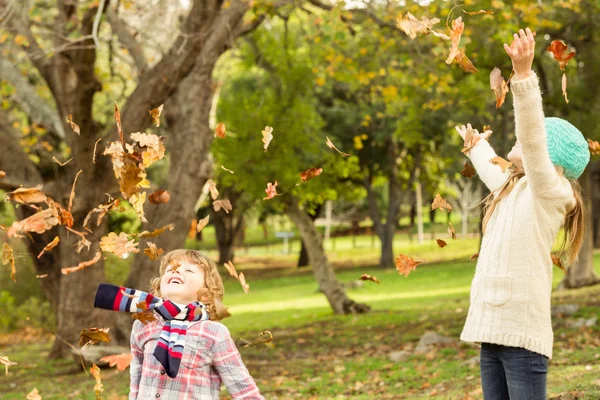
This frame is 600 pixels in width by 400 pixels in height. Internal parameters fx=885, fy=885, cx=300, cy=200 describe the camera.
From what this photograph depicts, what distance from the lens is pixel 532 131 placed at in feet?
11.0

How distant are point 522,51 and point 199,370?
170cm

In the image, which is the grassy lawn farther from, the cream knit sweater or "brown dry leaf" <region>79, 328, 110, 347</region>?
"brown dry leaf" <region>79, 328, 110, 347</region>

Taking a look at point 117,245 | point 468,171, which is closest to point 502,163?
point 468,171

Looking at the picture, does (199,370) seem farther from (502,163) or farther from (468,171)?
(468,171)

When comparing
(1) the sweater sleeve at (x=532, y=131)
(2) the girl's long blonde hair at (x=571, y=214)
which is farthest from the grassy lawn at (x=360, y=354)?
(1) the sweater sleeve at (x=532, y=131)

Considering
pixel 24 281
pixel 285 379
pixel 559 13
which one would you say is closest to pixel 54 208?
Result: pixel 285 379

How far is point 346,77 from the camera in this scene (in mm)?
14875

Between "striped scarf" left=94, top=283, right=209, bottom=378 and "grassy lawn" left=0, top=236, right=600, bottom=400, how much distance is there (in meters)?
3.27

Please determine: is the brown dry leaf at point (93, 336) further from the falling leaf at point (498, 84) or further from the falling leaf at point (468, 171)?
the falling leaf at point (498, 84)

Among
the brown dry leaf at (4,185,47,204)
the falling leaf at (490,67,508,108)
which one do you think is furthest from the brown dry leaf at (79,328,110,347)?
the falling leaf at (490,67,508,108)

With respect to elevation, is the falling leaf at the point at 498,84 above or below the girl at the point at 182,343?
above

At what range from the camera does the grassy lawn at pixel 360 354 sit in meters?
8.29

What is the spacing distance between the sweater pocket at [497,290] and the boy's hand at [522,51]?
0.81 metres

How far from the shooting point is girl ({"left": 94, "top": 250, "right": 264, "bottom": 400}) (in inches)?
133
